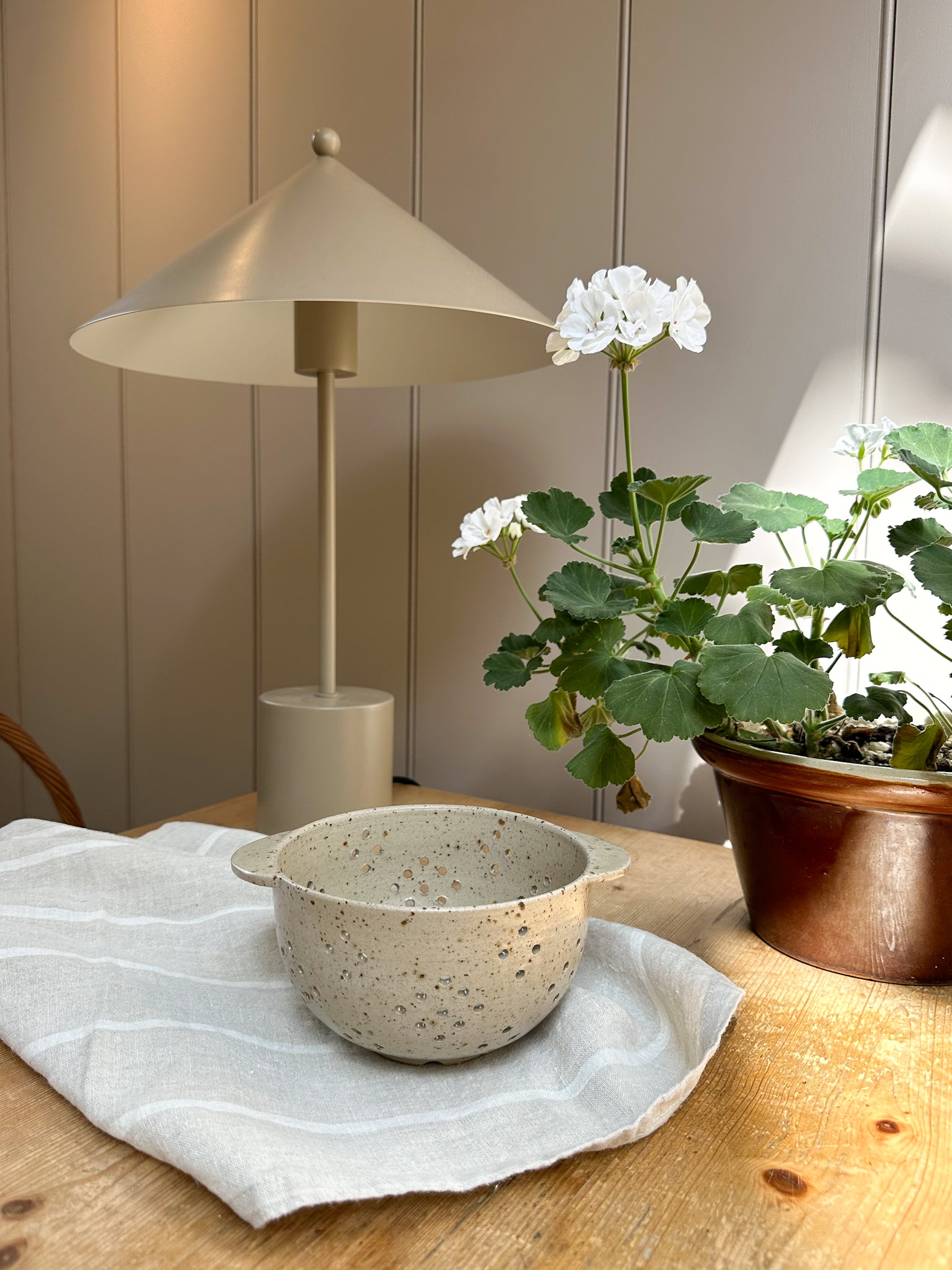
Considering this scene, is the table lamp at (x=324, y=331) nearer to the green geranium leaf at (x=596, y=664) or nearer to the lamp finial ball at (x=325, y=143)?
the lamp finial ball at (x=325, y=143)

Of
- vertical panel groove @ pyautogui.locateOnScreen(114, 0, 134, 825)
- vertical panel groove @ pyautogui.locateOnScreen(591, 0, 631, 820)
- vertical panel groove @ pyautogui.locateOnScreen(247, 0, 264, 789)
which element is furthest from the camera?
vertical panel groove @ pyautogui.locateOnScreen(114, 0, 134, 825)

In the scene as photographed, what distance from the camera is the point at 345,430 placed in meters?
1.21

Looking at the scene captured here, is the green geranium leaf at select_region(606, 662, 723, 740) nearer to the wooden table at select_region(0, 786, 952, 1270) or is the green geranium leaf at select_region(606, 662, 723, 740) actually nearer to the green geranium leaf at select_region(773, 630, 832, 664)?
the green geranium leaf at select_region(773, 630, 832, 664)

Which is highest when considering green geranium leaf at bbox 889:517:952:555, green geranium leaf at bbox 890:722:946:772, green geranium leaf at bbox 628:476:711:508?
green geranium leaf at bbox 628:476:711:508

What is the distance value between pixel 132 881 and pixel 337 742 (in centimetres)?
Result: 24

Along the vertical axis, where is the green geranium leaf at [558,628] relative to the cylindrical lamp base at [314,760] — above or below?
above

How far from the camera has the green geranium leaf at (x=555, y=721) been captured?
709 millimetres

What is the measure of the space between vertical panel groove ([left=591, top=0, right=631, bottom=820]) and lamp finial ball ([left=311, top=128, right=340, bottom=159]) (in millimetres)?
308

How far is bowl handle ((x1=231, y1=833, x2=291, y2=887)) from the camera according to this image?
0.48 m

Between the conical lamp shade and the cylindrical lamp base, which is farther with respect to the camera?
the cylindrical lamp base

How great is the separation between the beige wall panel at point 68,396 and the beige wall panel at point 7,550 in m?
0.02

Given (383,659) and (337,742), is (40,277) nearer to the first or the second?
(383,659)

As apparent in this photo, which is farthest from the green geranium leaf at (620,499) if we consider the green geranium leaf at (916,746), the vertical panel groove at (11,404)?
the vertical panel groove at (11,404)

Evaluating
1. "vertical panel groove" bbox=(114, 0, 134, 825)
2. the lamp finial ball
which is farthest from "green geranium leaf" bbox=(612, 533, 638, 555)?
"vertical panel groove" bbox=(114, 0, 134, 825)
